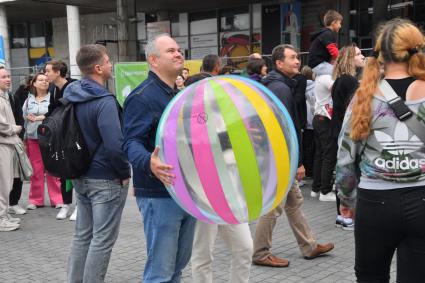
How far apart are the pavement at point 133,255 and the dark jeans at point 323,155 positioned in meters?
0.45

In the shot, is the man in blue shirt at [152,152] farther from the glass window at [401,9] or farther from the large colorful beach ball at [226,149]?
the glass window at [401,9]

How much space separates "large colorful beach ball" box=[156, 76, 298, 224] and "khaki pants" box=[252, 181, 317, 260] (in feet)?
7.34

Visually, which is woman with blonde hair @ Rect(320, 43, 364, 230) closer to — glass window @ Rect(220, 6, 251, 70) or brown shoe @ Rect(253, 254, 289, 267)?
brown shoe @ Rect(253, 254, 289, 267)

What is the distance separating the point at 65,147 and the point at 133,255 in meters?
2.03

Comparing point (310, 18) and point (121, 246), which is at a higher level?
point (310, 18)

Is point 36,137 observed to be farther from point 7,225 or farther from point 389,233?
point 389,233

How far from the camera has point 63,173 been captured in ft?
12.7

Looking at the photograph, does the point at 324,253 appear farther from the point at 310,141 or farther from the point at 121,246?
the point at 310,141

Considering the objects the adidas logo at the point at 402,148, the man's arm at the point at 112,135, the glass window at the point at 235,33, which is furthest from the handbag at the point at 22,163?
the glass window at the point at 235,33

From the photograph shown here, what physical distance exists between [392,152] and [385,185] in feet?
0.59

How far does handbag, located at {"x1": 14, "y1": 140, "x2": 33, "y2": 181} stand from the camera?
7.12 m

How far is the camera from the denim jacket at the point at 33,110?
772 cm

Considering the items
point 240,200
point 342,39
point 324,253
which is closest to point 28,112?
point 324,253

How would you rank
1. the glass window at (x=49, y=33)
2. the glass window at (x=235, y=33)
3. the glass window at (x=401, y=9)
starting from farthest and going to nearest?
the glass window at (x=49, y=33) < the glass window at (x=235, y=33) < the glass window at (x=401, y=9)
